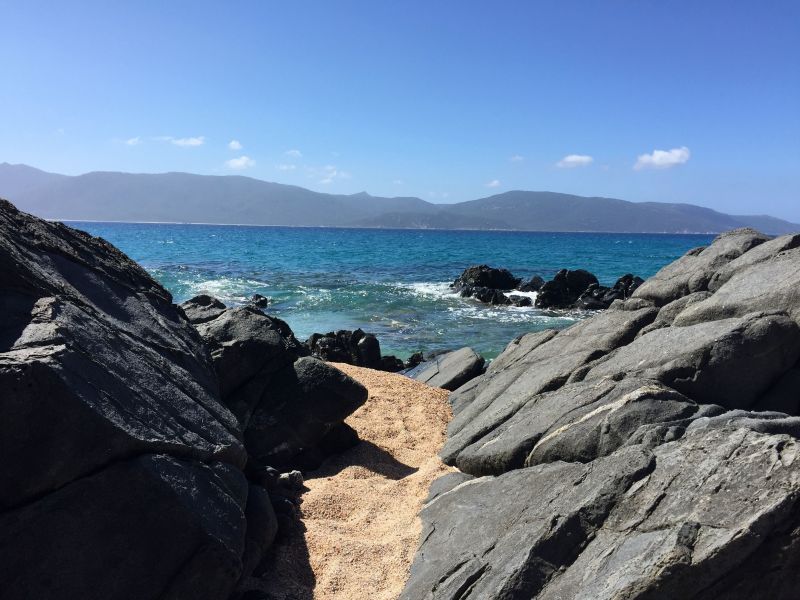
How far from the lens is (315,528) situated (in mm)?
8055

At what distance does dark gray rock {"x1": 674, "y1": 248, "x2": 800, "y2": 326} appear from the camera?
867 centimetres

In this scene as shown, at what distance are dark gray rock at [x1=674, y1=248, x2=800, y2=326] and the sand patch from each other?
4737 mm

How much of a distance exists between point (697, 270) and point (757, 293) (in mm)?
2377

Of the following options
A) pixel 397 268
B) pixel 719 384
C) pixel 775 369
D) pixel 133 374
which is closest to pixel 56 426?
pixel 133 374

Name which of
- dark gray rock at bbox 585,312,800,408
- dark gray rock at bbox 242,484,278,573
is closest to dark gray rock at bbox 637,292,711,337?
dark gray rock at bbox 585,312,800,408

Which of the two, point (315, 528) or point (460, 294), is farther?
point (460, 294)

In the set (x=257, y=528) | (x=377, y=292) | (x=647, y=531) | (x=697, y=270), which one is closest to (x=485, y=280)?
(x=377, y=292)

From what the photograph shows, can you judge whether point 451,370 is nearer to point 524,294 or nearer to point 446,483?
point 446,483

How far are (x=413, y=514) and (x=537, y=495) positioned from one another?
93.2 inches

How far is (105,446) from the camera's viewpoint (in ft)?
16.9

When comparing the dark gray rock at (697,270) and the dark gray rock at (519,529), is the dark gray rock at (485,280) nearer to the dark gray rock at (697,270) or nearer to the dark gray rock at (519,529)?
the dark gray rock at (697,270)

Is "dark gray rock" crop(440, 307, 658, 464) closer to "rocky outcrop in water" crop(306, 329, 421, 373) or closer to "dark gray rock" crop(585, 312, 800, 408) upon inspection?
"dark gray rock" crop(585, 312, 800, 408)

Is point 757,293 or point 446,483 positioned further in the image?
point 757,293

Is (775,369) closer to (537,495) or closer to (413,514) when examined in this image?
(537,495)
